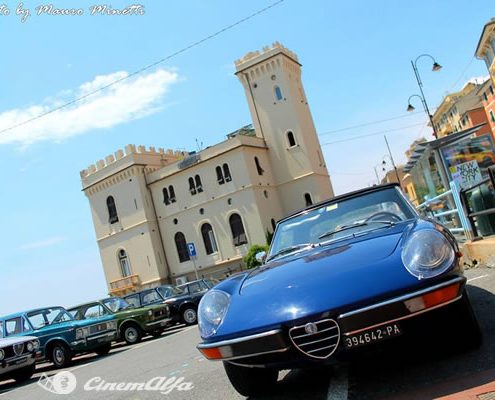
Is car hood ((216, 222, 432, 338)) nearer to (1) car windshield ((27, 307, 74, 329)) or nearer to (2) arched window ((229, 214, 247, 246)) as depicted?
(1) car windshield ((27, 307, 74, 329))

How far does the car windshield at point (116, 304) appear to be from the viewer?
16223mm

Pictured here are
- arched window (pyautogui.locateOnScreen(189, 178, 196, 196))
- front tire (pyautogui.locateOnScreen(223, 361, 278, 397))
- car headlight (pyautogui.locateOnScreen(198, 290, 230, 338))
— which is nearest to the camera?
car headlight (pyautogui.locateOnScreen(198, 290, 230, 338))

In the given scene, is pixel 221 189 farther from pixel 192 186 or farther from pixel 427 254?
pixel 427 254

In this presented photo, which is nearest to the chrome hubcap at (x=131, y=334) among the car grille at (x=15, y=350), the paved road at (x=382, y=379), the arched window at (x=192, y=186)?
the car grille at (x=15, y=350)

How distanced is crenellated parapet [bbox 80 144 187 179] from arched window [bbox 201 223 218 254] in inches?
373

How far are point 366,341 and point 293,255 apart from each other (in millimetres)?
1390

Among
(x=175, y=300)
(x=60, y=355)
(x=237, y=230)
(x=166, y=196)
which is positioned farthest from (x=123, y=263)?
(x=60, y=355)

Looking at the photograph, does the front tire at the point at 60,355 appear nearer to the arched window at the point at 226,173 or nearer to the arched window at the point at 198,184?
the arched window at the point at 226,173

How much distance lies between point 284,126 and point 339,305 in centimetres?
4261

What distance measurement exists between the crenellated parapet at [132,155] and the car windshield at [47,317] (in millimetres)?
35789

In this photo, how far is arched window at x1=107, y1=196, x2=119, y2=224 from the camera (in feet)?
164

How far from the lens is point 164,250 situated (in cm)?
4812

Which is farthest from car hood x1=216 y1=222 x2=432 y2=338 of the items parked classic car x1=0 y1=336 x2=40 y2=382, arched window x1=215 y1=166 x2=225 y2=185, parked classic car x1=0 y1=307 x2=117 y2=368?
arched window x1=215 y1=166 x2=225 y2=185

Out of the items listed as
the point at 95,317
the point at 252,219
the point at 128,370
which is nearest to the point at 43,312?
the point at 95,317
